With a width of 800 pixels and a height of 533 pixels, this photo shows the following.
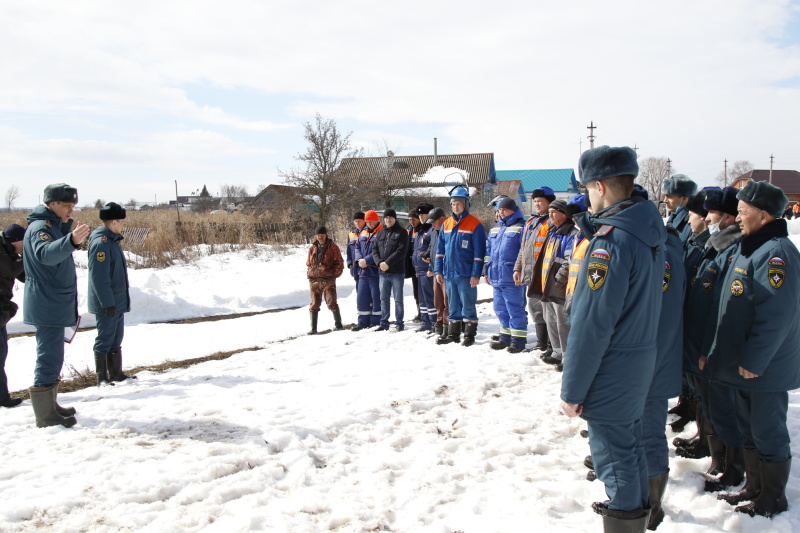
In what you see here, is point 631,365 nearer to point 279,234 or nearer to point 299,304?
point 299,304

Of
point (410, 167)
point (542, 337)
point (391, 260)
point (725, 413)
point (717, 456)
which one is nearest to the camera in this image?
point (725, 413)

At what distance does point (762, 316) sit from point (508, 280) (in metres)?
4.18

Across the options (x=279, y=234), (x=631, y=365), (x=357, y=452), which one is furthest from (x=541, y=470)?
(x=279, y=234)

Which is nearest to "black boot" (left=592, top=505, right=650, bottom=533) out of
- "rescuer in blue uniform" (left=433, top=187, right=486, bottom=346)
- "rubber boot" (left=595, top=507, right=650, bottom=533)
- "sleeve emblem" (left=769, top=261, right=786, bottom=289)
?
"rubber boot" (left=595, top=507, right=650, bottom=533)

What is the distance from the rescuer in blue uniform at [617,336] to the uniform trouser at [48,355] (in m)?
4.34

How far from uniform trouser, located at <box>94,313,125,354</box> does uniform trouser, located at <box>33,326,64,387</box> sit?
1.55 m

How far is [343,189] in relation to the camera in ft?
82.6

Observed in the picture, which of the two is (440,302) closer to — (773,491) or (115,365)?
(115,365)

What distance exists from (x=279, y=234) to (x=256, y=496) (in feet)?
70.0

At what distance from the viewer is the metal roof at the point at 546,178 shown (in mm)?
63469

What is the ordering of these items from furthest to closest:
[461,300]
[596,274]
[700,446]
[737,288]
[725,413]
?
[461,300], [700,446], [725,413], [737,288], [596,274]

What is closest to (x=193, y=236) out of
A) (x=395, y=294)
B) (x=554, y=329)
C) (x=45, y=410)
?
(x=395, y=294)

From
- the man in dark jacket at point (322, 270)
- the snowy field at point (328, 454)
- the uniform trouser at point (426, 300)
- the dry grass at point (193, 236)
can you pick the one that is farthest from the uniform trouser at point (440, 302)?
the dry grass at point (193, 236)

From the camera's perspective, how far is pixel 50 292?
4770mm
